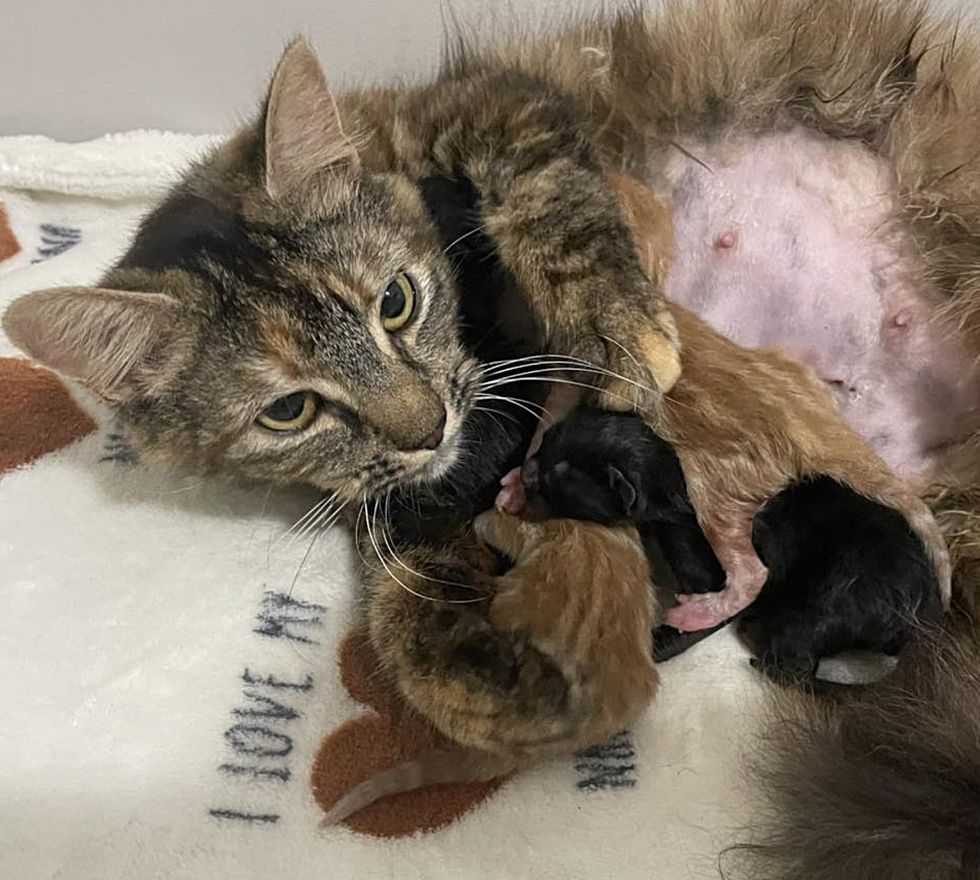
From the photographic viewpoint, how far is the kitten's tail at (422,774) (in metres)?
1.30

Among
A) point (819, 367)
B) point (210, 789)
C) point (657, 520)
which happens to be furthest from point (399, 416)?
point (819, 367)

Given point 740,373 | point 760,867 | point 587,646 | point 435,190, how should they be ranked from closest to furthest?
point 760,867, point 587,646, point 740,373, point 435,190

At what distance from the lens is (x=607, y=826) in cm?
131

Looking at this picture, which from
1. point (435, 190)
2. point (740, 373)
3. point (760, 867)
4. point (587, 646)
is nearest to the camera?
point (760, 867)

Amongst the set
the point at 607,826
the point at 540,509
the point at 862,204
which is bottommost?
the point at 607,826

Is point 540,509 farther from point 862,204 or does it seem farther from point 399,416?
point 862,204

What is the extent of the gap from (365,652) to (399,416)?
34cm

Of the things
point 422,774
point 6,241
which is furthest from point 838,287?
point 6,241

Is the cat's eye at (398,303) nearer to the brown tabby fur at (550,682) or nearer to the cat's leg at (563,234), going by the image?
the cat's leg at (563,234)

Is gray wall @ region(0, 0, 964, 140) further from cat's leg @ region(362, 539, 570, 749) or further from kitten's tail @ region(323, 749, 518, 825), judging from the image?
kitten's tail @ region(323, 749, 518, 825)

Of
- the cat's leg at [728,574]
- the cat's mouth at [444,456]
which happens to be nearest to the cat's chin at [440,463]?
the cat's mouth at [444,456]

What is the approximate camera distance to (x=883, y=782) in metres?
1.13

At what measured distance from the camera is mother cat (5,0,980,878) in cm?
130

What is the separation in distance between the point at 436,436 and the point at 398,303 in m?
0.18
